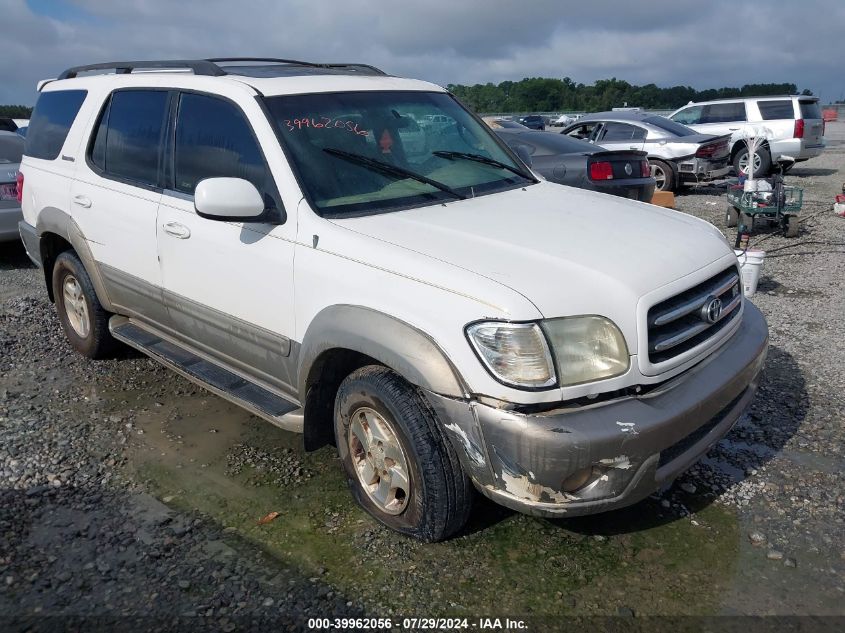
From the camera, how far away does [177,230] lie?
3.91 m

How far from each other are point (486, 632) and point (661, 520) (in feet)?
3.67

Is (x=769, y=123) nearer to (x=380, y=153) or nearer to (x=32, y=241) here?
(x=380, y=153)

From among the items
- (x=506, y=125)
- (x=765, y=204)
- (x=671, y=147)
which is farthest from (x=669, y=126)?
(x=765, y=204)

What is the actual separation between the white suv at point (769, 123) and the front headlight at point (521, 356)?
1482cm

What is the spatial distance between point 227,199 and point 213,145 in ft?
2.53

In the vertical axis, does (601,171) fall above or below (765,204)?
above

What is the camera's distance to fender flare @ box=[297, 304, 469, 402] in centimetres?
270

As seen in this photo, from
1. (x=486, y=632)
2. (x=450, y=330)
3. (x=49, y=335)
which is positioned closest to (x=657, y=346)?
(x=450, y=330)

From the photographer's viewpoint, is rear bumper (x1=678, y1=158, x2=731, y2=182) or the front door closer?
the front door

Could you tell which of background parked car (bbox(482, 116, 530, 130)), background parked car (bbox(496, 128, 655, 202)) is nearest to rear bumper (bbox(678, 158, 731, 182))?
background parked car (bbox(482, 116, 530, 130))

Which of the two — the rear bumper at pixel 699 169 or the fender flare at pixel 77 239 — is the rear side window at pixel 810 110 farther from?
the fender flare at pixel 77 239

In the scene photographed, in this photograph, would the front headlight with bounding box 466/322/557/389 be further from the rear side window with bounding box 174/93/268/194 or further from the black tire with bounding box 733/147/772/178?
the black tire with bounding box 733/147/772/178

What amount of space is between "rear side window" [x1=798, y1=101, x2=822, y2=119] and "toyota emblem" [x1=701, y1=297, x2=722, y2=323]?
51.8 feet

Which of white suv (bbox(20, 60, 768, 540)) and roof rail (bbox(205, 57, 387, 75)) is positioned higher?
roof rail (bbox(205, 57, 387, 75))
